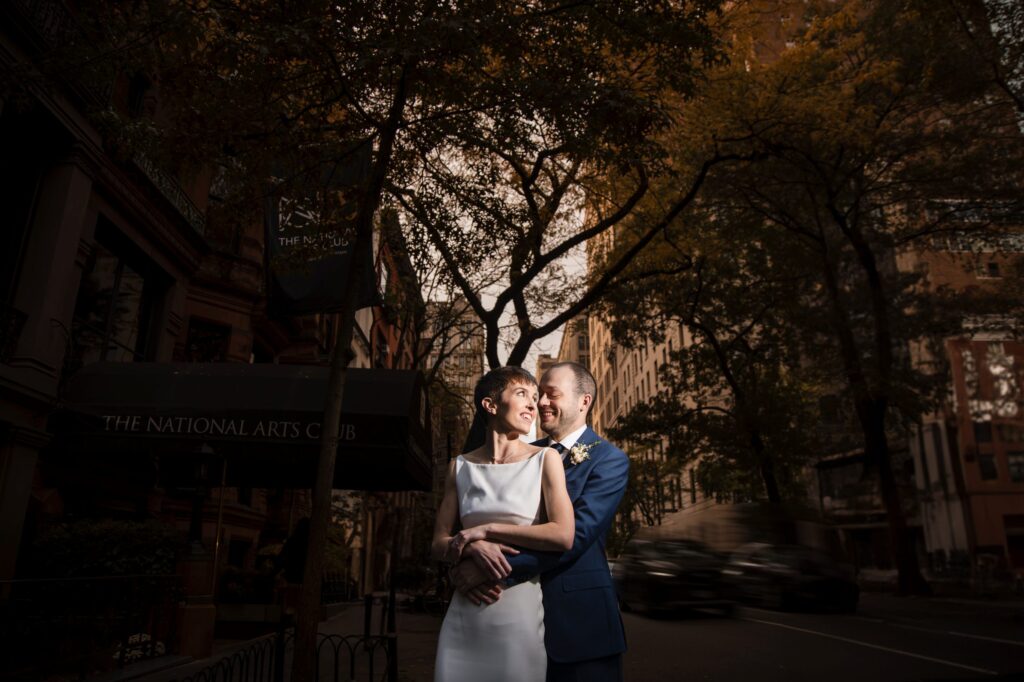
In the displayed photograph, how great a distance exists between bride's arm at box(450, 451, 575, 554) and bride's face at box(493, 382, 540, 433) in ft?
0.76

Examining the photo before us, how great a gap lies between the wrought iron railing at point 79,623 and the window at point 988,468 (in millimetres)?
34005

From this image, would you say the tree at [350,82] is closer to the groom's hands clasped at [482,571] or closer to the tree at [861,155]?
the groom's hands clasped at [482,571]

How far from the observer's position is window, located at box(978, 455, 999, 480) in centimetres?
3155

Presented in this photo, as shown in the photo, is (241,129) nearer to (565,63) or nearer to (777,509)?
(565,63)

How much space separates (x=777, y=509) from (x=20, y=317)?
1070cm

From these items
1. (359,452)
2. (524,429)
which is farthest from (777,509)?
(359,452)

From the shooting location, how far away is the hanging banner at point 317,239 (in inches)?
394

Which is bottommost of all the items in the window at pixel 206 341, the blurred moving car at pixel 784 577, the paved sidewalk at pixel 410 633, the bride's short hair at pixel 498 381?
the paved sidewalk at pixel 410 633

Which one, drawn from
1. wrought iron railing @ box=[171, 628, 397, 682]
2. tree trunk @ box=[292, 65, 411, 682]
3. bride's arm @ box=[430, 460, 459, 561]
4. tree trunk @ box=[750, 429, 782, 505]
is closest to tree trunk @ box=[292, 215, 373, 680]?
tree trunk @ box=[292, 65, 411, 682]

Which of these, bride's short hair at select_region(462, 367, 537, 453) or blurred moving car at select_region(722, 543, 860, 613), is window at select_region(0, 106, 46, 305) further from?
blurred moving car at select_region(722, 543, 860, 613)

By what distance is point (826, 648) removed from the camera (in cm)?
1072

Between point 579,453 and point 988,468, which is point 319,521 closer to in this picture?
point 579,453

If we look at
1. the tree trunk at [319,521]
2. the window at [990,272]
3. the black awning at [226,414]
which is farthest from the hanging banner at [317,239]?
the window at [990,272]

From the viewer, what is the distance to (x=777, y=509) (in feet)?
20.9
